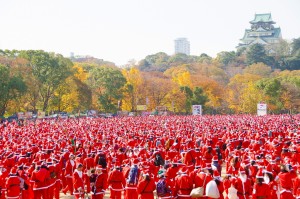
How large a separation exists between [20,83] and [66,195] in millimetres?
31515

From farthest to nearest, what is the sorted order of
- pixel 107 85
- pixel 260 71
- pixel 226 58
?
pixel 226 58
pixel 260 71
pixel 107 85

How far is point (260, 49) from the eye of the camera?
101875mm

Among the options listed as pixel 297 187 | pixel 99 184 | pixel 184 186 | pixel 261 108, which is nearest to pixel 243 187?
pixel 297 187

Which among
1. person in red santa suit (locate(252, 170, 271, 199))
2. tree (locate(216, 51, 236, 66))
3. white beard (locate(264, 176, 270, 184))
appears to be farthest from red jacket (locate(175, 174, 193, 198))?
tree (locate(216, 51, 236, 66))

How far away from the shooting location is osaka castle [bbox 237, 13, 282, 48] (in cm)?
13712

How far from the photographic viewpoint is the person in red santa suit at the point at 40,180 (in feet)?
42.0

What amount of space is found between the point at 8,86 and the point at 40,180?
33885mm

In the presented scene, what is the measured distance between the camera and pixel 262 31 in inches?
5463

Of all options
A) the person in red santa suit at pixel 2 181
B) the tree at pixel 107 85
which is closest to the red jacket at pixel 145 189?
the person in red santa suit at pixel 2 181

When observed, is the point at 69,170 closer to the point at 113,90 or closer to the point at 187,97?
the point at 113,90

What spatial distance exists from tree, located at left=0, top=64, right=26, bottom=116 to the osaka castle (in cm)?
9985

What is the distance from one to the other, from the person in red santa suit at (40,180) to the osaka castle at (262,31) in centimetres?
12822

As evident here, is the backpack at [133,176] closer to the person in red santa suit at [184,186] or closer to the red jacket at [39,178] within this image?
the person in red santa suit at [184,186]

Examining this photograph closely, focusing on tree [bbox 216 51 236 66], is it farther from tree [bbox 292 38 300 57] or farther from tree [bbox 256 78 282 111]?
tree [bbox 256 78 282 111]
